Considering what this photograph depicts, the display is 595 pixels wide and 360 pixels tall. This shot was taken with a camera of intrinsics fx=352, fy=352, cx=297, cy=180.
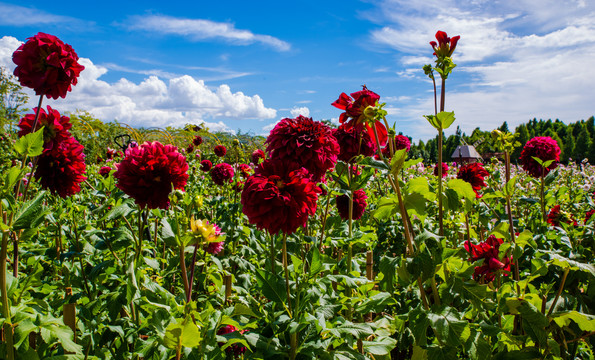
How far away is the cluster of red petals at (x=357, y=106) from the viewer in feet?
4.46

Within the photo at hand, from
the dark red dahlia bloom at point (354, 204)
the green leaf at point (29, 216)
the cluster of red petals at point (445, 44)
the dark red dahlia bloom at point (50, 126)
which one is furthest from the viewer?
the dark red dahlia bloom at point (354, 204)

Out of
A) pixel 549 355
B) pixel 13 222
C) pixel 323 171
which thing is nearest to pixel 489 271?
pixel 549 355

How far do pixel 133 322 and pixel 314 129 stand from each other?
47.8 inches

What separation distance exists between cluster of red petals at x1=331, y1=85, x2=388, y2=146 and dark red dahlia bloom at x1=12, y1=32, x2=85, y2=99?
123cm

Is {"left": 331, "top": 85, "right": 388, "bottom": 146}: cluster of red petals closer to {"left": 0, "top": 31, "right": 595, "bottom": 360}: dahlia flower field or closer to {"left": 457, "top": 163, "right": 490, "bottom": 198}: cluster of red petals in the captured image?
{"left": 0, "top": 31, "right": 595, "bottom": 360}: dahlia flower field

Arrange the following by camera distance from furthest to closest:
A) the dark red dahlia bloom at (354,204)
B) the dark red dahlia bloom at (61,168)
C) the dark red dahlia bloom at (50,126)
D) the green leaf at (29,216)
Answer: the dark red dahlia bloom at (354,204), the dark red dahlia bloom at (61,168), the dark red dahlia bloom at (50,126), the green leaf at (29,216)

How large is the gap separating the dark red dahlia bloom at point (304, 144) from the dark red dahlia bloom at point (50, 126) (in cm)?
105

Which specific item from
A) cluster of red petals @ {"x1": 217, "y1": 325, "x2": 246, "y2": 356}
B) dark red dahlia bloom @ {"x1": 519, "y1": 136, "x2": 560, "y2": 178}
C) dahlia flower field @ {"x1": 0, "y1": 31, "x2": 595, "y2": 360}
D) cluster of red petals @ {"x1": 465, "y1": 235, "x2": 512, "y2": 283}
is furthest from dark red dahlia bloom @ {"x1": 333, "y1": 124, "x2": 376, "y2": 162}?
dark red dahlia bloom @ {"x1": 519, "y1": 136, "x2": 560, "y2": 178}

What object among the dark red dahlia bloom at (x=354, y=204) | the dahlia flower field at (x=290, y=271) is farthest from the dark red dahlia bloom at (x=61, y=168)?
the dark red dahlia bloom at (x=354, y=204)

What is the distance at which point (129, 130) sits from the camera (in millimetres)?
13172

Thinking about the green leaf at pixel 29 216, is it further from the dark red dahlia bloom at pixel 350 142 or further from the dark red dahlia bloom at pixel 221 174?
the dark red dahlia bloom at pixel 221 174

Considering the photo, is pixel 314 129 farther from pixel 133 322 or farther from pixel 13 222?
pixel 133 322

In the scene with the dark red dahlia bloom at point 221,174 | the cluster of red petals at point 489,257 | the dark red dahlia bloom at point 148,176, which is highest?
the dark red dahlia bloom at point 148,176

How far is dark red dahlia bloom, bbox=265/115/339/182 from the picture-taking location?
150 cm
